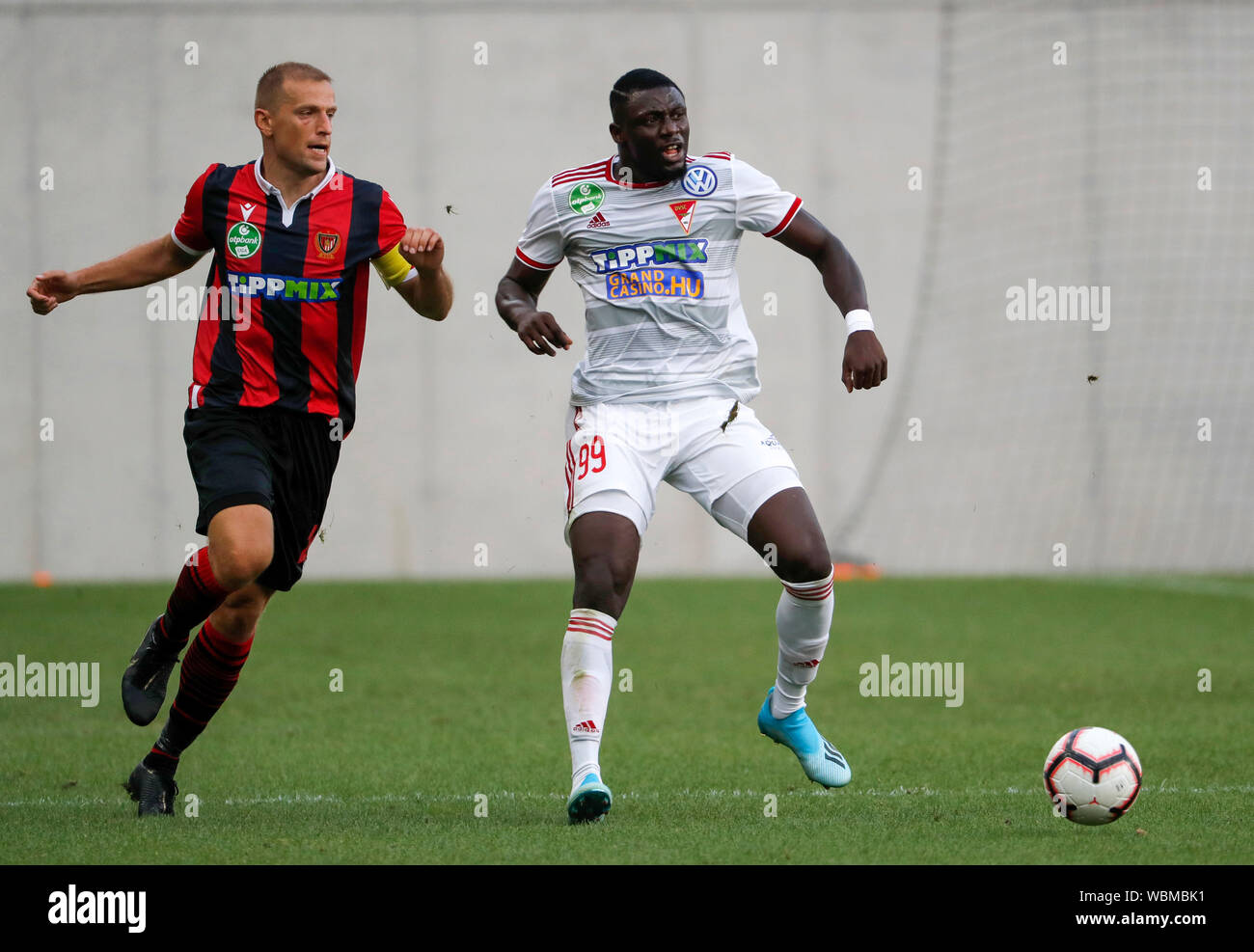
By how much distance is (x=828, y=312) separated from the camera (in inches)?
739

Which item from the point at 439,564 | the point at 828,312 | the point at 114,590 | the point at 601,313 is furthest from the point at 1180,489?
the point at 601,313

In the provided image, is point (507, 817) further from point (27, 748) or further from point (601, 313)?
point (27, 748)

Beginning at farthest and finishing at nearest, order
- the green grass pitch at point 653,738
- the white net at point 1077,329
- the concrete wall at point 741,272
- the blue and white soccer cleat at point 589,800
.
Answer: the concrete wall at point 741,272 → the white net at point 1077,329 → the blue and white soccer cleat at point 589,800 → the green grass pitch at point 653,738

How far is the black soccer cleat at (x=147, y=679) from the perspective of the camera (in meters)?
5.58

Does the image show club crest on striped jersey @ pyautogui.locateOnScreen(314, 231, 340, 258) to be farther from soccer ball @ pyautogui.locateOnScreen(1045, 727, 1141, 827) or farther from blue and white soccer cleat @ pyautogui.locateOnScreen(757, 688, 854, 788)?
soccer ball @ pyautogui.locateOnScreen(1045, 727, 1141, 827)

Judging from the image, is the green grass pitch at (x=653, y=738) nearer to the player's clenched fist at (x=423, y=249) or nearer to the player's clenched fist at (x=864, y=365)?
the player's clenched fist at (x=864, y=365)

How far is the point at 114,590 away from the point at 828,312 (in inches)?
340

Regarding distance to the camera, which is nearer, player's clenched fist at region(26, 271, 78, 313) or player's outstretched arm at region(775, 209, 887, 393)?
→ player's clenched fist at region(26, 271, 78, 313)

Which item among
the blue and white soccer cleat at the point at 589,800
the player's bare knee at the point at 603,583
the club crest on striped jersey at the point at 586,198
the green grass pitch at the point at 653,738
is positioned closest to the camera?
the green grass pitch at the point at 653,738

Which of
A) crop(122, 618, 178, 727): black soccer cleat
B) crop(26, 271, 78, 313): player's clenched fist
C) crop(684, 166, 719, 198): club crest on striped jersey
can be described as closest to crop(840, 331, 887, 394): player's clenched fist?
crop(684, 166, 719, 198): club crest on striped jersey

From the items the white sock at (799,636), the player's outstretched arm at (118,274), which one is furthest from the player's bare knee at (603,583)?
the player's outstretched arm at (118,274)

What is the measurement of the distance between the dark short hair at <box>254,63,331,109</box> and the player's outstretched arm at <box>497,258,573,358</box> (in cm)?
98

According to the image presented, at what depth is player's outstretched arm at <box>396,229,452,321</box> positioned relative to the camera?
539 centimetres
